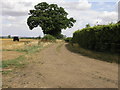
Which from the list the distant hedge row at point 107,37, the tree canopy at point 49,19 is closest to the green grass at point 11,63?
the distant hedge row at point 107,37

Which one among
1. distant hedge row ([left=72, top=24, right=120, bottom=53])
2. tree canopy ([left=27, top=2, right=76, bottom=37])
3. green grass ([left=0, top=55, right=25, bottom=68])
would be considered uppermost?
tree canopy ([left=27, top=2, right=76, bottom=37])

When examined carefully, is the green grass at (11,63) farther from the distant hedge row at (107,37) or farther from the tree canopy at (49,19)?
the tree canopy at (49,19)

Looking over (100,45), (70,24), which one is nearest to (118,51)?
(100,45)

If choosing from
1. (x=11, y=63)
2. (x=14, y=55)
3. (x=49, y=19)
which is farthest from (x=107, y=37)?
(x=49, y=19)

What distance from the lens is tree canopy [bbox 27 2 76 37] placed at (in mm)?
54969

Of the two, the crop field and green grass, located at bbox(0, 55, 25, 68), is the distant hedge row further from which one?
green grass, located at bbox(0, 55, 25, 68)

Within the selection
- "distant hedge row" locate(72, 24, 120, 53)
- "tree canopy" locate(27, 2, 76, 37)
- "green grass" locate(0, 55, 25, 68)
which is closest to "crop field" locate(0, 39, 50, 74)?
"green grass" locate(0, 55, 25, 68)

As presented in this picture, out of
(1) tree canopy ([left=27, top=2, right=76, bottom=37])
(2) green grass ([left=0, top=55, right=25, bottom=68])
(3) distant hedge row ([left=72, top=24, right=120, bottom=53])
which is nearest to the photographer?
(2) green grass ([left=0, top=55, right=25, bottom=68])

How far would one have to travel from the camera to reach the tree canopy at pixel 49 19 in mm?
54969

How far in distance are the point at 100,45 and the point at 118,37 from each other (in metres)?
3.64

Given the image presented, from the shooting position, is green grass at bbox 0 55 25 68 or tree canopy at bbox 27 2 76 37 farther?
tree canopy at bbox 27 2 76 37

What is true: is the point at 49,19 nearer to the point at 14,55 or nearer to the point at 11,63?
the point at 14,55

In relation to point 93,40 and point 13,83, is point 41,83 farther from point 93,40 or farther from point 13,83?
point 93,40

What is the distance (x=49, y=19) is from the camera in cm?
5516
